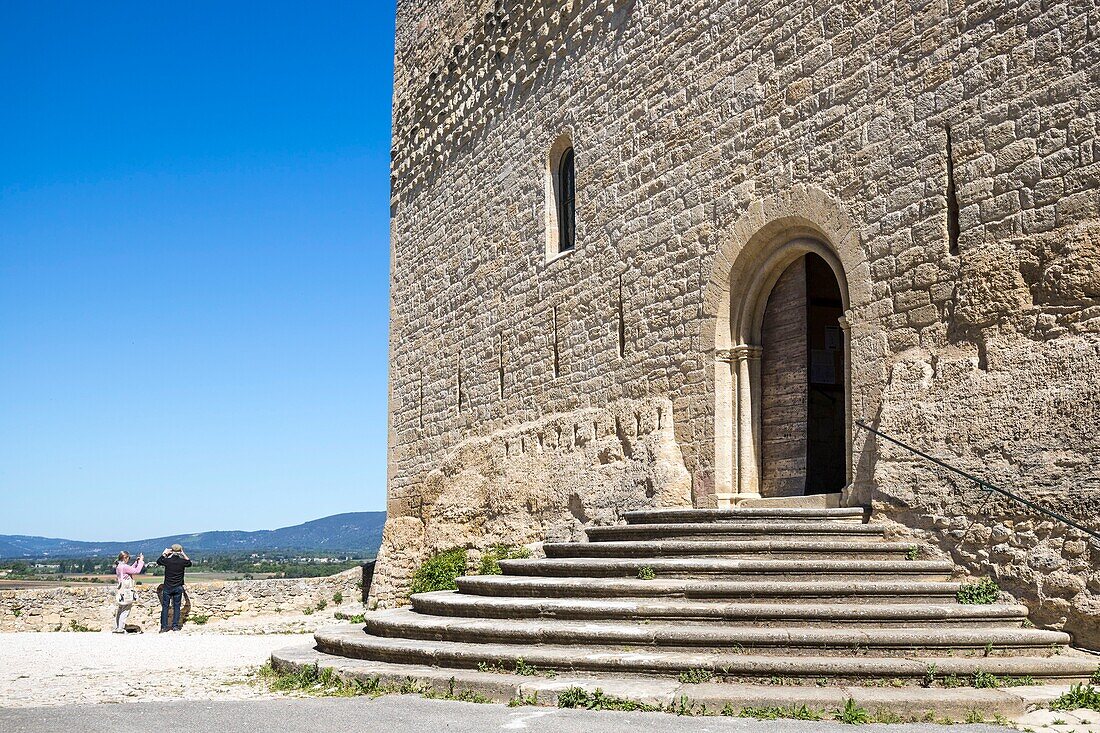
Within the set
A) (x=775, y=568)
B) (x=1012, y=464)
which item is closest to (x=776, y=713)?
(x=775, y=568)

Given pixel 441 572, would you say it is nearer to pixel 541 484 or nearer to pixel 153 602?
pixel 541 484

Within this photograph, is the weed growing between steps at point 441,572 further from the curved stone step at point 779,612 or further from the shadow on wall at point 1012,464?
the shadow on wall at point 1012,464

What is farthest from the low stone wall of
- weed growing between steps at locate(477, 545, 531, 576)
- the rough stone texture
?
the rough stone texture

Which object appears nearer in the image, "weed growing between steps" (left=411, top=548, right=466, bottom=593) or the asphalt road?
the asphalt road

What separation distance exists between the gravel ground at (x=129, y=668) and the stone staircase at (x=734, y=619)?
2.69ft

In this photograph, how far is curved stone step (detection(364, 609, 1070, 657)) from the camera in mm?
7000

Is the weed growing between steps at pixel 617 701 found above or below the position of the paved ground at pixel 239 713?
above

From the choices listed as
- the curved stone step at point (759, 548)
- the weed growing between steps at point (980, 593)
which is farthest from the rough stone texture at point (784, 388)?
the weed growing between steps at point (980, 593)

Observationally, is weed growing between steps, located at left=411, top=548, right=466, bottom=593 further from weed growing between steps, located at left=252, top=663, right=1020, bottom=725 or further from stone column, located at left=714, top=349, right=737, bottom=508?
weed growing between steps, located at left=252, top=663, right=1020, bottom=725

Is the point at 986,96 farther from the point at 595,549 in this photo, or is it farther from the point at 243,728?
the point at 243,728

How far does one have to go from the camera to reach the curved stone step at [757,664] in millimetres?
6703

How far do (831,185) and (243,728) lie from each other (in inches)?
264

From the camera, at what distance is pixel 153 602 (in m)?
19.2

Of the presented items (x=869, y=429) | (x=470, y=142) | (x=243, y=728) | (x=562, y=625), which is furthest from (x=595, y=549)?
(x=470, y=142)
